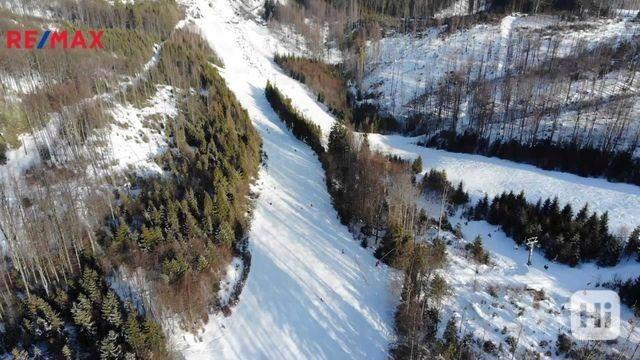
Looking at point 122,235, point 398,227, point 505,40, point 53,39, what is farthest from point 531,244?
point 505,40

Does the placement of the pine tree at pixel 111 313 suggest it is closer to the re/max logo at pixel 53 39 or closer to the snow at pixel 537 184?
the snow at pixel 537 184

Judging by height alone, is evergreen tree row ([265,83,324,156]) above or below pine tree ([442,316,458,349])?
above

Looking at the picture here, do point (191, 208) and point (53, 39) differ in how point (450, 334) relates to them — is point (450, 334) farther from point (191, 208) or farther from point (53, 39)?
point (53, 39)

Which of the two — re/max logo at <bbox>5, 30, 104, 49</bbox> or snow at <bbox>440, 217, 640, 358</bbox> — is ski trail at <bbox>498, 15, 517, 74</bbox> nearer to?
snow at <bbox>440, 217, 640, 358</bbox>

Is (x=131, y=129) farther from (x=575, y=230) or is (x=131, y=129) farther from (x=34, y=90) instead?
(x=575, y=230)

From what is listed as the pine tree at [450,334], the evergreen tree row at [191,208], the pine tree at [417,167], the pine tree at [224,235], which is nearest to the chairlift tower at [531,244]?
the pine tree at [450,334]

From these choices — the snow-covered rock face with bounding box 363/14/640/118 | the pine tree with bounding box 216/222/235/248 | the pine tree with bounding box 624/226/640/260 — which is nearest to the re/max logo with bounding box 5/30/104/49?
the pine tree with bounding box 216/222/235/248
